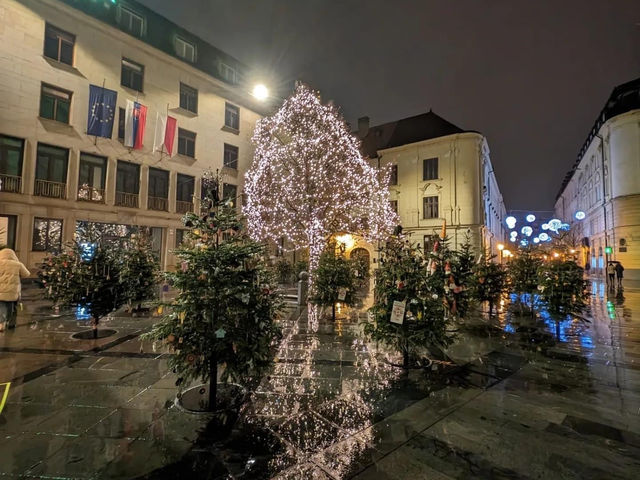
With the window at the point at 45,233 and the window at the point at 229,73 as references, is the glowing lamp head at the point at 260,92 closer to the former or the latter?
the window at the point at 229,73

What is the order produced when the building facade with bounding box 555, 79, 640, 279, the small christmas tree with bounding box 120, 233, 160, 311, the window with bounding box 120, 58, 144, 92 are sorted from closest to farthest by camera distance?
the small christmas tree with bounding box 120, 233, 160, 311 < the window with bounding box 120, 58, 144, 92 < the building facade with bounding box 555, 79, 640, 279

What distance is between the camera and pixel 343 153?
57.3ft

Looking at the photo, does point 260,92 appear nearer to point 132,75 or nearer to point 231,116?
point 231,116

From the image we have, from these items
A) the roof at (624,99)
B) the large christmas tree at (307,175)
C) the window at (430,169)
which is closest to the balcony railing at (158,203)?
the large christmas tree at (307,175)

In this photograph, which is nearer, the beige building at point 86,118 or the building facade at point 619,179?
the beige building at point 86,118

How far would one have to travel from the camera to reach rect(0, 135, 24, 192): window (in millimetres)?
15586

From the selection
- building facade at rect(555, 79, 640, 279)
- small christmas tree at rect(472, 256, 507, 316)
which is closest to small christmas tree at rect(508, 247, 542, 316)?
small christmas tree at rect(472, 256, 507, 316)

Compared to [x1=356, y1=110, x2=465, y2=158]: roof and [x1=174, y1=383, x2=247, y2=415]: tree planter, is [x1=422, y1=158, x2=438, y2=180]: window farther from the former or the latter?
[x1=174, y1=383, x2=247, y2=415]: tree planter

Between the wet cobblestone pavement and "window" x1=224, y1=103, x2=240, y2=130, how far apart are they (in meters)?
21.9

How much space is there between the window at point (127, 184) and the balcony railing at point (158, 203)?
900mm

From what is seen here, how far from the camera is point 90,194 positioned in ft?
60.8

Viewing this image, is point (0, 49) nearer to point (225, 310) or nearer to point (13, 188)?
point (13, 188)

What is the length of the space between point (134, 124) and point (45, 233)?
25.3ft

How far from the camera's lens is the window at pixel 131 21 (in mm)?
19641
